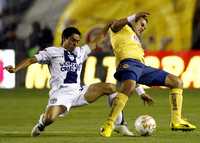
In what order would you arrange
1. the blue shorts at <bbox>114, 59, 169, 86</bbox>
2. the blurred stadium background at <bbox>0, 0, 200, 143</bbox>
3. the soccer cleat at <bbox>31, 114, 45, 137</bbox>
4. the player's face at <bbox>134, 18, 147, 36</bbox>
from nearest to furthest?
the soccer cleat at <bbox>31, 114, 45, 137</bbox>
the blue shorts at <bbox>114, 59, 169, 86</bbox>
the player's face at <bbox>134, 18, 147, 36</bbox>
the blurred stadium background at <bbox>0, 0, 200, 143</bbox>

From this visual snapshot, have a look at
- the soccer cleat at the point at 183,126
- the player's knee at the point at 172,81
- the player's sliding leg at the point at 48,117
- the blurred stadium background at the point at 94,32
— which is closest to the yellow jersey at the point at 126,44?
the player's knee at the point at 172,81

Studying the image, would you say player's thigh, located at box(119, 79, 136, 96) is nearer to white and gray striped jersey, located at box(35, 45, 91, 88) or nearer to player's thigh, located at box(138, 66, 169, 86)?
player's thigh, located at box(138, 66, 169, 86)

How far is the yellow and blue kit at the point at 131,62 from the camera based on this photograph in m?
13.1

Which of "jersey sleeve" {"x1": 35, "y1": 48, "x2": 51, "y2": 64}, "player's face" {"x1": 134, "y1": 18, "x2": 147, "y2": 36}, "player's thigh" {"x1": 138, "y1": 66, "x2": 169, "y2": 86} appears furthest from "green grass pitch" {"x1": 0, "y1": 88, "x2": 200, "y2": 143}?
"player's face" {"x1": 134, "y1": 18, "x2": 147, "y2": 36}

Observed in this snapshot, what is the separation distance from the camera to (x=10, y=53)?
25922 millimetres

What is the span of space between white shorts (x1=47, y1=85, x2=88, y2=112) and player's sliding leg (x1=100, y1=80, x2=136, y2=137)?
1.78 ft

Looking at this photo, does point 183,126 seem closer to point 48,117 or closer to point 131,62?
point 131,62

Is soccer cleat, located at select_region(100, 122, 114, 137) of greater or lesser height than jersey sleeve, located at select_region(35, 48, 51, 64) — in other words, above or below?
below

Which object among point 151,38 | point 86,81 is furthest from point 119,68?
point 151,38

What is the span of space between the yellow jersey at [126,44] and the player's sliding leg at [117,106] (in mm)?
596

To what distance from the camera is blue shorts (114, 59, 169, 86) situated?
1308 cm

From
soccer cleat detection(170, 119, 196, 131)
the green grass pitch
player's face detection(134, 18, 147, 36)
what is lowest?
the green grass pitch

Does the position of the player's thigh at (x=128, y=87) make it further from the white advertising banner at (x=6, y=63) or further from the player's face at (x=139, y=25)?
the white advertising banner at (x=6, y=63)

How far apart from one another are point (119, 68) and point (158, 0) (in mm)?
15369
